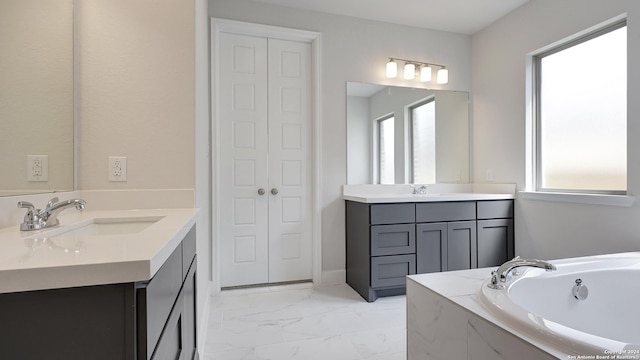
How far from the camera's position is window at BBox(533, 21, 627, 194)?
2.15 m

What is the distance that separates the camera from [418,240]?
2.58 m

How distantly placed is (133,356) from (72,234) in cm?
71

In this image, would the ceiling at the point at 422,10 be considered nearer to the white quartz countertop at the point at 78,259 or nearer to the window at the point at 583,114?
the window at the point at 583,114

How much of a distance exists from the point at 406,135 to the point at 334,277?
1.59 m

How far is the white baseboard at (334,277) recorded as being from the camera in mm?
2883

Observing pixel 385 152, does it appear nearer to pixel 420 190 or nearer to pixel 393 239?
pixel 420 190

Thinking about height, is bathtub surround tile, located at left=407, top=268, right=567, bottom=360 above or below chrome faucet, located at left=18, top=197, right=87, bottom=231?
below

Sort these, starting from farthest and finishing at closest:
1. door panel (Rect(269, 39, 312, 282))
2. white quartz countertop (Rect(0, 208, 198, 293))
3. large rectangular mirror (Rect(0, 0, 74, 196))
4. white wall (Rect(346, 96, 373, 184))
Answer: white wall (Rect(346, 96, 373, 184)), door panel (Rect(269, 39, 312, 282)), large rectangular mirror (Rect(0, 0, 74, 196)), white quartz countertop (Rect(0, 208, 198, 293))

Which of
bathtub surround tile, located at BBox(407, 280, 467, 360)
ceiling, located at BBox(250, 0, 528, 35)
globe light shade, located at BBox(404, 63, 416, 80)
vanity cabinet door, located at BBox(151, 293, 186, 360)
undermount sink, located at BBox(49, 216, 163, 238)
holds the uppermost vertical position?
ceiling, located at BBox(250, 0, 528, 35)

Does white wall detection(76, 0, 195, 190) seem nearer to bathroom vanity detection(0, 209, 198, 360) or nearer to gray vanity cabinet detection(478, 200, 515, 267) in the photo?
A: bathroom vanity detection(0, 209, 198, 360)

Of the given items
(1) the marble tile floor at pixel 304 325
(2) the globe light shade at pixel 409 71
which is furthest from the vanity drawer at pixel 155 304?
(2) the globe light shade at pixel 409 71

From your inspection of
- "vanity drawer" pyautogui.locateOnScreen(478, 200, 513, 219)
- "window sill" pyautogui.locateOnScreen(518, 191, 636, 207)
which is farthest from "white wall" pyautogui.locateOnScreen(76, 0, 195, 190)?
"window sill" pyautogui.locateOnScreen(518, 191, 636, 207)

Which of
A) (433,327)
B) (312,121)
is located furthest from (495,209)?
(433,327)

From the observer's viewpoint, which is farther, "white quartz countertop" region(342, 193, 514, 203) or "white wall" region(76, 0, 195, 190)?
"white quartz countertop" region(342, 193, 514, 203)
